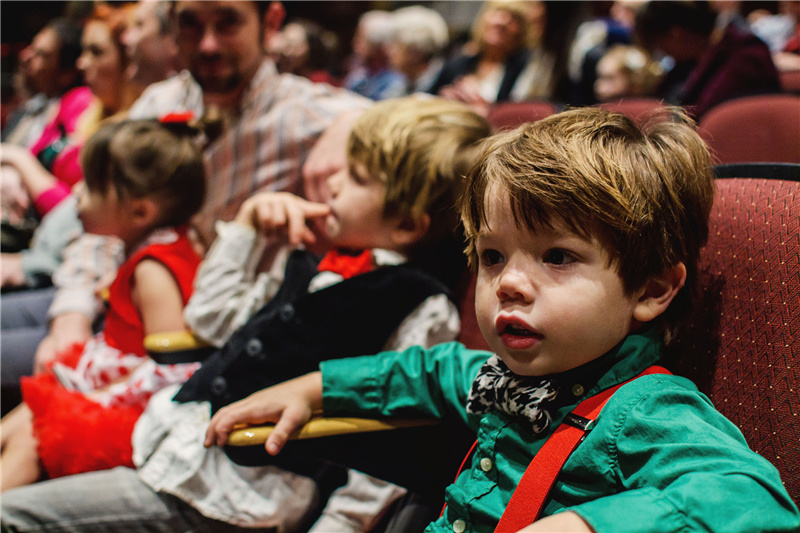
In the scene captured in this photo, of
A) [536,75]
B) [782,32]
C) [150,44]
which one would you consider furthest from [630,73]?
[150,44]

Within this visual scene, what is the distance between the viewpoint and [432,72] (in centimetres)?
466

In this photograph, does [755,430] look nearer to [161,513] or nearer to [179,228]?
[161,513]

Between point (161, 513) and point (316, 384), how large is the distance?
398 mm

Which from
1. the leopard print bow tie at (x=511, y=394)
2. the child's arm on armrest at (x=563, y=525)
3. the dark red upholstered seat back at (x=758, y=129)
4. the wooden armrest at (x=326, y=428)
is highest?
the dark red upholstered seat back at (x=758, y=129)

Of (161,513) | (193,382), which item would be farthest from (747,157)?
(161,513)

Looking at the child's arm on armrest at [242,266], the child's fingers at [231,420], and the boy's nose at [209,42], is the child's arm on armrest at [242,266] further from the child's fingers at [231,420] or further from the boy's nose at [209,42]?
the boy's nose at [209,42]

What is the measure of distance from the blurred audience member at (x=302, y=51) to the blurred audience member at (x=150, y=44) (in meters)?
1.49

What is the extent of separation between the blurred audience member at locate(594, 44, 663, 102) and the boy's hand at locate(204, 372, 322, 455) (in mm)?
2664

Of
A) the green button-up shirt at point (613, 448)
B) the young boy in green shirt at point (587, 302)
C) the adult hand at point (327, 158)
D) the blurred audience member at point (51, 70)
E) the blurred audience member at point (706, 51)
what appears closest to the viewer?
the green button-up shirt at point (613, 448)

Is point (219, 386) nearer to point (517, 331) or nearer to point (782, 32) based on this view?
point (517, 331)

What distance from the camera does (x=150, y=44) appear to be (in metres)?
2.49

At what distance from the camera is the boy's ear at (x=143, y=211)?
60.8 inches

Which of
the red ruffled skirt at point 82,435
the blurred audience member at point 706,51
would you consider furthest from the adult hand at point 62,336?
the blurred audience member at point 706,51

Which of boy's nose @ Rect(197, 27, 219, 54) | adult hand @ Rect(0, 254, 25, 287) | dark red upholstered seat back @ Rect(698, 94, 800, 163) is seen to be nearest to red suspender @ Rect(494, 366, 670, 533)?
dark red upholstered seat back @ Rect(698, 94, 800, 163)
